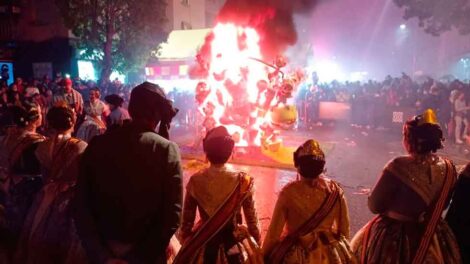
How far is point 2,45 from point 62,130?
23331 mm

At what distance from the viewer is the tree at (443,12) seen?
58.7 feet

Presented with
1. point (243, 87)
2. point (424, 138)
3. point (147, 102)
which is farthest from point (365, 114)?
point (147, 102)

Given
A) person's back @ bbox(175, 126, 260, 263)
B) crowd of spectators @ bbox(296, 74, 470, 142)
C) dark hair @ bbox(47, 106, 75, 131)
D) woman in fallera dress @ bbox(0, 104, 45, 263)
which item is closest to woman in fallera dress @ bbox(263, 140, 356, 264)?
person's back @ bbox(175, 126, 260, 263)

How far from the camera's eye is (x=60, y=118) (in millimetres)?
3971

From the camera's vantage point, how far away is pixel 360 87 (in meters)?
19.5

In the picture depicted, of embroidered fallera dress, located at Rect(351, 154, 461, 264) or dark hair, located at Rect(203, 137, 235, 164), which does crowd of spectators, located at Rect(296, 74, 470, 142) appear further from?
dark hair, located at Rect(203, 137, 235, 164)

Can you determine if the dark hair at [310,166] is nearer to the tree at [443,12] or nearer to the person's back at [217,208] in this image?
the person's back at [217,208]

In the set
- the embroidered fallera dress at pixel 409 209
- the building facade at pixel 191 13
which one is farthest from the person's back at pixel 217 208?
the building facade at pixel 191 13

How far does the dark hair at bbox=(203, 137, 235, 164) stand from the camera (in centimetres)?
324

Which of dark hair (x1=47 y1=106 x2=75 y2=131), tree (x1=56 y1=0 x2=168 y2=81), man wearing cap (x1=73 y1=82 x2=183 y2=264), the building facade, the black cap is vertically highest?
the building facade

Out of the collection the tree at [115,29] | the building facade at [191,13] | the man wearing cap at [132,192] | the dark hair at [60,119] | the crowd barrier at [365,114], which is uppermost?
the building facade at [191,13]

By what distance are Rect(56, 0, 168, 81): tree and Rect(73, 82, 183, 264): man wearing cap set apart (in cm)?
2018

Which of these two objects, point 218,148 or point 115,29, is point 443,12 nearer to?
point 115,29

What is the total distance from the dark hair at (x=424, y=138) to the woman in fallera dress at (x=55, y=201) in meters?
3.00
